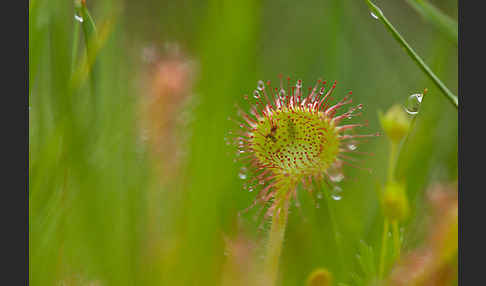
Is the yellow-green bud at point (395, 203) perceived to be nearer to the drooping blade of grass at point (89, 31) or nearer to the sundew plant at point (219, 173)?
the sundew plant at point (219, 173)

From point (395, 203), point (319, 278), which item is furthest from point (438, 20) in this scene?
point (319, 278)

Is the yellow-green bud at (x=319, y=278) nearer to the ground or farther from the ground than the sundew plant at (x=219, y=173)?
nearer to the ground

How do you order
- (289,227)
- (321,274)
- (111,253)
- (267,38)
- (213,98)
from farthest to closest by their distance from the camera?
(267,38)
(289,227)
(213,98)
(111,253)
(321,274)

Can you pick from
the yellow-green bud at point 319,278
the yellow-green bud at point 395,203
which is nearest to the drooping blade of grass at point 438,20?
the yellow-green bud at point 395,203

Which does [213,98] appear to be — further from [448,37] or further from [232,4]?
[448,37]

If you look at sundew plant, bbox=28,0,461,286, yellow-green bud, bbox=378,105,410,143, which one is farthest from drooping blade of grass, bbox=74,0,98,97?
yellow-green bud, bbox=378,105,410,143

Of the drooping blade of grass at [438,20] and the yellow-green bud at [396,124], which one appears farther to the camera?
the drooping blade of grass at [438,20]

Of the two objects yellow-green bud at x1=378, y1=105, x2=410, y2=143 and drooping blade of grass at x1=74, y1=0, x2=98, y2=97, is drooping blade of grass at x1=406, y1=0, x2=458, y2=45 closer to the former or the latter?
yellow-green bud at x1=378, y1=105, x2=410, y2=143

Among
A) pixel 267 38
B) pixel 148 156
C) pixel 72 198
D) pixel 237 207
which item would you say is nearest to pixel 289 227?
pixel 237 207
